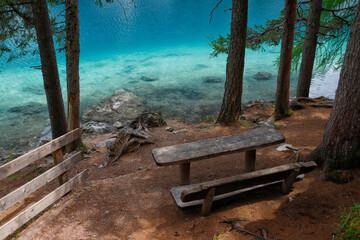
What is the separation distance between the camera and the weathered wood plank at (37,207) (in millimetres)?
3271

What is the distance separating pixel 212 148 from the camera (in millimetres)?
3869

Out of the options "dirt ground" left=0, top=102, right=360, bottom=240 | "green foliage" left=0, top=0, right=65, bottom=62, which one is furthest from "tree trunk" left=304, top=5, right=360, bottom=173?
"green foliage" left=0, top=0, right=65, bottom=62

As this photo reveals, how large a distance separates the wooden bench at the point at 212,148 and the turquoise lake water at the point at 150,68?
509cm

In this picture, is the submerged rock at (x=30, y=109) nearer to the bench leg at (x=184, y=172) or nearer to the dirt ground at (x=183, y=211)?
the dirt ground at (x=183, y=211)

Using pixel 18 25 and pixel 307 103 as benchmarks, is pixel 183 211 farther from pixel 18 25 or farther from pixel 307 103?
pixel 18 25

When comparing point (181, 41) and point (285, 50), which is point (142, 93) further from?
point (181, 41)

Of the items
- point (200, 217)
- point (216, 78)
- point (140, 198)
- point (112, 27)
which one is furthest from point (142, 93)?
point (112, 27)

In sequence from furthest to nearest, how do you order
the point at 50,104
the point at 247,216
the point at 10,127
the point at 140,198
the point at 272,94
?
the point at 272,94, the point at 10,127, the point at 50,104, the point at 140,198, the point at 247,216

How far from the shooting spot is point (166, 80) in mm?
19797

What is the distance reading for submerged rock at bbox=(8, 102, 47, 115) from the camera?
14332 millimetres

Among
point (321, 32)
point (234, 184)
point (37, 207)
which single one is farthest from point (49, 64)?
point (321, 32)

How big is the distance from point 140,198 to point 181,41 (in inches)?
1450

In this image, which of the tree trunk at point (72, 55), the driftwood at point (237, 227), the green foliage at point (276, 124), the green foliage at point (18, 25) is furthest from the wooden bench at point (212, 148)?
the green foliage at point (18, 25)

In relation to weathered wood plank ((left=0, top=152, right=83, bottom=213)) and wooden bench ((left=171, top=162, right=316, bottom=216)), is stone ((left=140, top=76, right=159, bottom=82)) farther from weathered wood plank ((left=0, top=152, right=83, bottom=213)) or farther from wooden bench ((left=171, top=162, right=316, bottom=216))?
wooden bench ((left=171, top=162, right=316, bottom=216))
